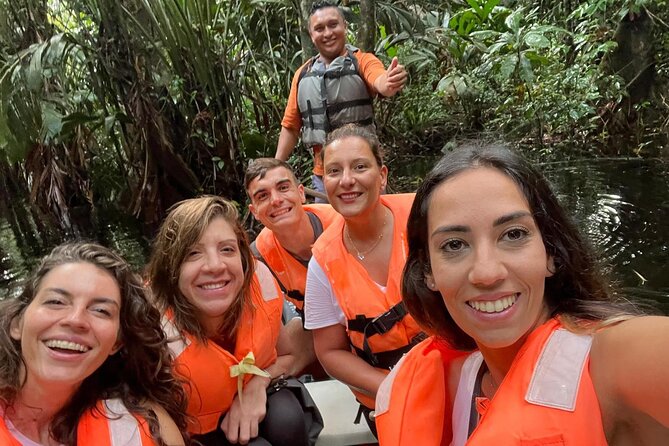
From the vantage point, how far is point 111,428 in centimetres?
154

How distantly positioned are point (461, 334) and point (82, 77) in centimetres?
586

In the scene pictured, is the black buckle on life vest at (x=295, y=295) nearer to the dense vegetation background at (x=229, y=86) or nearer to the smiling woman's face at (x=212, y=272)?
the smiling woman's face at (x=212, y=272)

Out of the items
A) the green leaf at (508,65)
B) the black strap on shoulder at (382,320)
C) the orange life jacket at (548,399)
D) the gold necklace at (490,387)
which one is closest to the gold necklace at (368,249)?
the black strap on shoulder at (382,320)

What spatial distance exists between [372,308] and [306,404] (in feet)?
1.66

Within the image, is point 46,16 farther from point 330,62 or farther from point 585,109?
point 585,109

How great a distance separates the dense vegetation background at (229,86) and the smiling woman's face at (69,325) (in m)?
3.49

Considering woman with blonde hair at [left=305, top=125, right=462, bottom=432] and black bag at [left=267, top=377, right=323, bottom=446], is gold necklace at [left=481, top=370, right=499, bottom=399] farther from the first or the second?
black bag at [left=267, top=377, right=323, bottom=446]

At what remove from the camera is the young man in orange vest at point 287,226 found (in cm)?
267

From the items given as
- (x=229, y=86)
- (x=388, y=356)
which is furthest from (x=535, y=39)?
(x=388, y=356)

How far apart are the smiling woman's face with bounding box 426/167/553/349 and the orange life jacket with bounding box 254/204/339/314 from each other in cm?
172

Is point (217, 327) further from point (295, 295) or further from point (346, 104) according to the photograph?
point (346, 104)

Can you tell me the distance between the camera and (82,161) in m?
6.41

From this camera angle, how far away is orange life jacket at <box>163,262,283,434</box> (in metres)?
2.00

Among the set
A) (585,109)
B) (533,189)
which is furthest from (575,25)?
(533,189)
